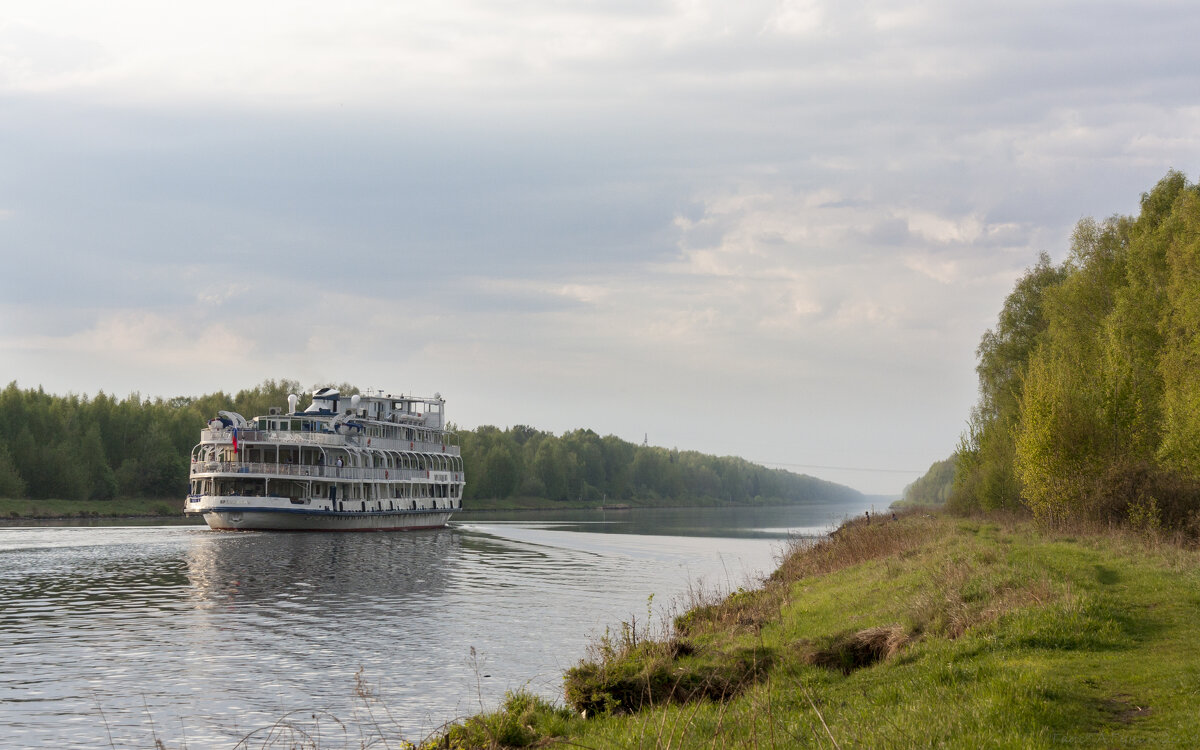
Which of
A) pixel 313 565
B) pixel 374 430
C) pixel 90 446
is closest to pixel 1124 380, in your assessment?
pixel 313 565

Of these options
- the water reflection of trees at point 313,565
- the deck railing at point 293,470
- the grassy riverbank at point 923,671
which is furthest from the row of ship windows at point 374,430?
the grassy riverbank at point 923,671

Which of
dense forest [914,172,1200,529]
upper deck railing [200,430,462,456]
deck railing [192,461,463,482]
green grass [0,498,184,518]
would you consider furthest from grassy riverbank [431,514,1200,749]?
green grass [0,498,184,518]

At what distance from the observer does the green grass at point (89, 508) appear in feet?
327

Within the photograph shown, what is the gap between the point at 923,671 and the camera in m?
16.1

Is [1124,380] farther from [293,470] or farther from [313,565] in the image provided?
[293,470]

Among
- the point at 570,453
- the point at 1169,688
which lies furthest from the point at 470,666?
the point at 570,453

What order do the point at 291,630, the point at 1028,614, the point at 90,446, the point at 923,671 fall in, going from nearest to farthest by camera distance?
the point at 923,671 < the point at 1028,614 < the point at 291,630 < the point at 90,446

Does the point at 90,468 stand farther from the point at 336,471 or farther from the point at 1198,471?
the point at 1198,471

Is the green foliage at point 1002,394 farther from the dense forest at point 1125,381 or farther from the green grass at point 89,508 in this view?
the green grass at point 89,508

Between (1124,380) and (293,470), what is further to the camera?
(293,470)

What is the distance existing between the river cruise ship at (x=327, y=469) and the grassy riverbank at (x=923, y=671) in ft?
184

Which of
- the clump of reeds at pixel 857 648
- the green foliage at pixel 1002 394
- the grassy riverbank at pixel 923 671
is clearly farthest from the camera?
the green foliage at pixel 1002 394

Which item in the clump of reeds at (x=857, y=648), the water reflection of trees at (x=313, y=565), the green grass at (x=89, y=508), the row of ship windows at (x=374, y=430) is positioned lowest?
the water reflection of trees at (x=313, y=565)

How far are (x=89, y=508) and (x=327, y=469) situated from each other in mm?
43822
